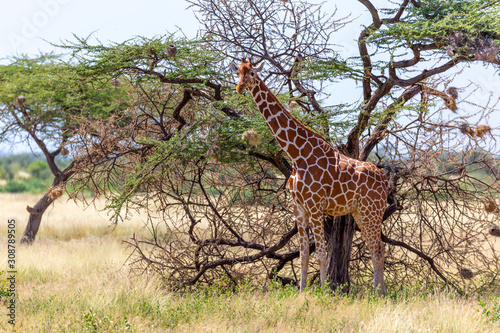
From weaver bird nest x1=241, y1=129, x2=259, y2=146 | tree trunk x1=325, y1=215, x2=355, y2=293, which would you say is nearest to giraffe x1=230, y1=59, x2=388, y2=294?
weaver bird nest x1=241, y1=129, x2=259, y2=146

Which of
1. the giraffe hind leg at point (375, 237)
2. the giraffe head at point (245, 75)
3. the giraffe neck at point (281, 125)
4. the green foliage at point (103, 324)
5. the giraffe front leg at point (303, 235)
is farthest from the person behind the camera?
the giraffe hind leg at point (375, 237)

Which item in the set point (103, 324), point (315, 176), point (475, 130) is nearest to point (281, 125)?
point (315, 176)

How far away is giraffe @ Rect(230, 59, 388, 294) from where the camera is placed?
6.47 metres

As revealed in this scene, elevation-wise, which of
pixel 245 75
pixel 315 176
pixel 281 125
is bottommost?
pixel 315 176

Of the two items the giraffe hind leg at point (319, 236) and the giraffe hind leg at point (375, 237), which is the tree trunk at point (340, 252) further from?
the giraffe hind leg at point (319, 236)

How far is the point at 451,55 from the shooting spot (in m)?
6.55

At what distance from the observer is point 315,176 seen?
6469 millimetres

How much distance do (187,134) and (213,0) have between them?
3138mm

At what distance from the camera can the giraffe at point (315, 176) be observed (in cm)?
647

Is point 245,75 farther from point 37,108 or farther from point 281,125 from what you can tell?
point 37,108

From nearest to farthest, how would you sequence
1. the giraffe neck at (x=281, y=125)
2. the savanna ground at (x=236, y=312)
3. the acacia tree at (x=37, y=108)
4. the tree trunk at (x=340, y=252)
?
the savanna ground at (x=236, y=312), the giraffe neck at (x=281, y=125), the tree trunk at (x=340, y=252), the acacia tree at (x=37, y=108)

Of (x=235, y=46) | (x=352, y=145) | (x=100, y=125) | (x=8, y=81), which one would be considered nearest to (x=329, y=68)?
(x=352, y=145)

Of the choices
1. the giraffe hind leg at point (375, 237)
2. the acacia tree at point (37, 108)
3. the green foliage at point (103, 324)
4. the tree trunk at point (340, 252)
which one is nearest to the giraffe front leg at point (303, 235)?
the giraffe hind leg at point (375, 237)

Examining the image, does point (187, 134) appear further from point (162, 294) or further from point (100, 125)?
point (162, 294)
